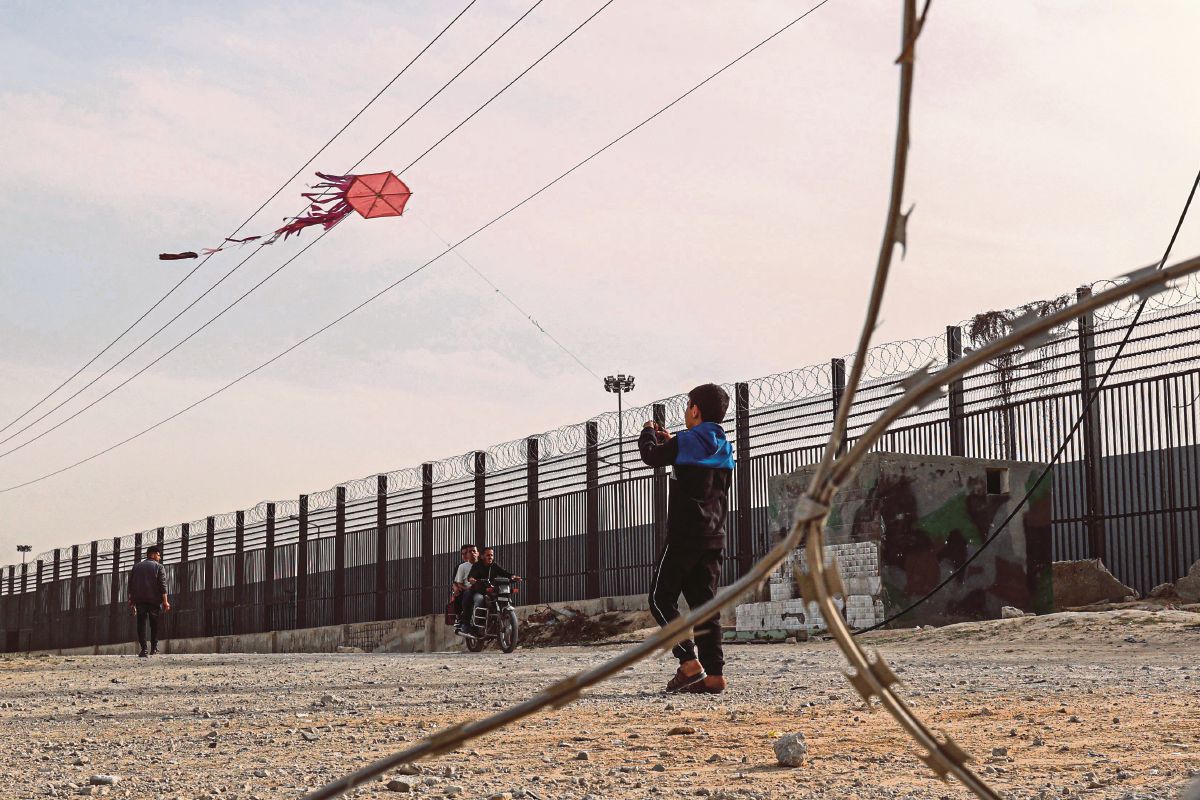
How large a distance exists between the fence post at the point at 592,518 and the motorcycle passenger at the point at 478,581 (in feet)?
10.4

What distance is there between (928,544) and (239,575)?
59.5ft

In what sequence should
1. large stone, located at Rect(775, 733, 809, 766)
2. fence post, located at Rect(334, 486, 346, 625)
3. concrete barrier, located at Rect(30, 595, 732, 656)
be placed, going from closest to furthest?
large stone, located at Rect(775, 733, 809, 766), concrete barrier, located at Rect(30, 595, 732, 656), fence post, located at Rect(334, 486, 346, 625)

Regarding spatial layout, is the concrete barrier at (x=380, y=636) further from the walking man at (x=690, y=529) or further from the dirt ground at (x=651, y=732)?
the walking man at (x=690, y=529)

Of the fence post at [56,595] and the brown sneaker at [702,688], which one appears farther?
the fence post at [56,595]

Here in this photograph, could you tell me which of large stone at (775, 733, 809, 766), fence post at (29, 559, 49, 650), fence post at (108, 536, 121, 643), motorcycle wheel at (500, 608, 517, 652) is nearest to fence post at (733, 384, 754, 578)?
motorcycle wheel at (500, 608, 517, 652)

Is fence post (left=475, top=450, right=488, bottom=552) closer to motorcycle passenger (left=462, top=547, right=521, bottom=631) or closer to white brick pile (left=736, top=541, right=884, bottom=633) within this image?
motorcycle passenger (left=462, top=547, right=521, bottom=631)

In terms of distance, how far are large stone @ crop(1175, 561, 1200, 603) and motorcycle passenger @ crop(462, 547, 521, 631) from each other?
22.4 ft

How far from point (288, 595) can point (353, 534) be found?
8.55 feet

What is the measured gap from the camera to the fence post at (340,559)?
2312 cm

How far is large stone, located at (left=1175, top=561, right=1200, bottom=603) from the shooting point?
11523mm

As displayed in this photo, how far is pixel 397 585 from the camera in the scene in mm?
21922

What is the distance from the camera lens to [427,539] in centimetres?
2123

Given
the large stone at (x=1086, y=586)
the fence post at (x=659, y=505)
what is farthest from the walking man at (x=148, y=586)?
the large stone at (x=1086, y=586)

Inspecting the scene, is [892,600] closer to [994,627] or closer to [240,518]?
[994,627]
